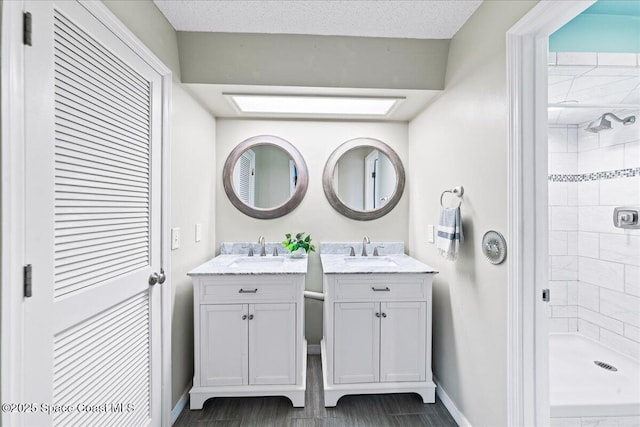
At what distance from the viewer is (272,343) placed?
6.26 feet

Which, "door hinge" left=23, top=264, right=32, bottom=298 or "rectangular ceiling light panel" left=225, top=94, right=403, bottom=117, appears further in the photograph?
"rectangular ceiling light panel" left=225, top=94, right=403, bottom=117

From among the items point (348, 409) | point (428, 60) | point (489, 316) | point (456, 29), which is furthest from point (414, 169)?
point (348, 409)

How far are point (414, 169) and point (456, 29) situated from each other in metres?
1.02

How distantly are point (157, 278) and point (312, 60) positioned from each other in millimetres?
1552

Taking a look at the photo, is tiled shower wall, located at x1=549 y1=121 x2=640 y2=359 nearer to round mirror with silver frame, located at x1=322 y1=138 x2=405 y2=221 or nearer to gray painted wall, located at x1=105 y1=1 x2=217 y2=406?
round mirror with silver frame, located at x1=322 y1=138 x2=405 y2=221

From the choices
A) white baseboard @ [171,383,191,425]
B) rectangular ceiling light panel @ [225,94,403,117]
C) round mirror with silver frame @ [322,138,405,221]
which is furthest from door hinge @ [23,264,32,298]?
round mirror with silver frame @ [322,138,405,221]

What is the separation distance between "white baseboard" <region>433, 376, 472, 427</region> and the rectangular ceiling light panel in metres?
1.95

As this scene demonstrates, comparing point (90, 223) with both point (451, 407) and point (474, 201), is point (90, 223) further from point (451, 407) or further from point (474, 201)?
point (451, 407)

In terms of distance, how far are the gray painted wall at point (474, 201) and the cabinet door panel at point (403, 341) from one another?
18cm

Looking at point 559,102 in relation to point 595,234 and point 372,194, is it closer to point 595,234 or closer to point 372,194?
point 595,234

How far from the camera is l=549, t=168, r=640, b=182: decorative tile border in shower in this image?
7.25 feet

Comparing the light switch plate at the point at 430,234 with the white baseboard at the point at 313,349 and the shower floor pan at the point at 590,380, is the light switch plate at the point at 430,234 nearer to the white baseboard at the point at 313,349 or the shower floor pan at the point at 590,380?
the shower floor pan at the point at 590,380

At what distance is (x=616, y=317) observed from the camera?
2.33 metres

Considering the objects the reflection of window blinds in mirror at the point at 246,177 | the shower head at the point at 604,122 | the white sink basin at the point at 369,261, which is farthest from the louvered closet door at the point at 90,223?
the shower head at the point at 604,122
